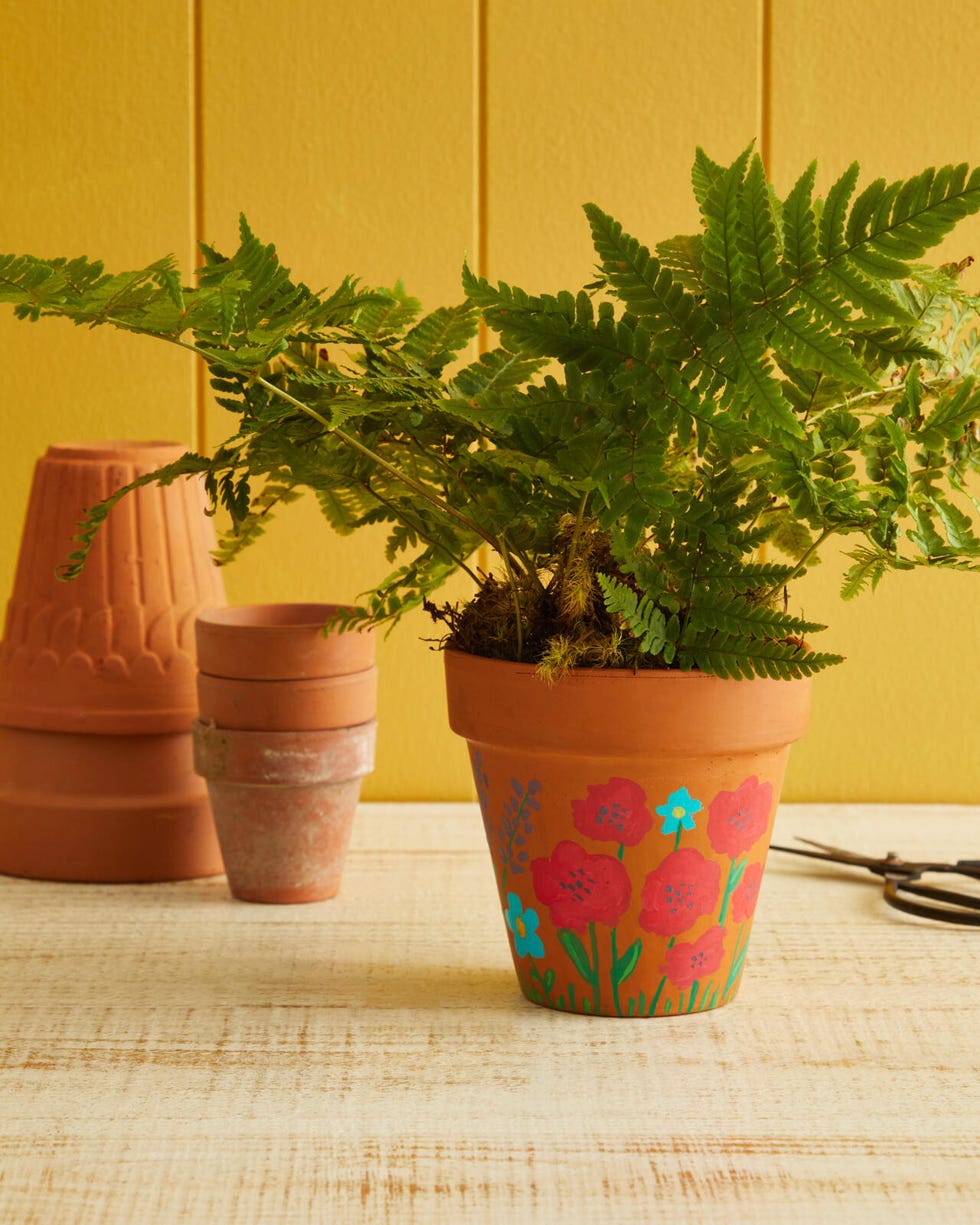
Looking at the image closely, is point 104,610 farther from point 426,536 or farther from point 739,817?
point 739,817

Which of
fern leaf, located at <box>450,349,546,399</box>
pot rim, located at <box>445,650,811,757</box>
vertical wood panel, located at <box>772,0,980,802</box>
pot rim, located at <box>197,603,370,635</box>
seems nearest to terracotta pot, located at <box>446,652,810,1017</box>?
pot rim, located at <box>445,650,811,757</box>

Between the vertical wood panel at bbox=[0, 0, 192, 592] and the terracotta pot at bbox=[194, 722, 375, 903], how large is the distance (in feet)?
1.29

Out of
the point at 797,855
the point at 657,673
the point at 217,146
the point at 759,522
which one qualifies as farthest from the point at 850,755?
the point at 217,146

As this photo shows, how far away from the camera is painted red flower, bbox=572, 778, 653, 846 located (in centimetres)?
70

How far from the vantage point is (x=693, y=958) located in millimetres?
732

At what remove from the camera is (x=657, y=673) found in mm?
686

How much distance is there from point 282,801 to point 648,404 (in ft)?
1.29

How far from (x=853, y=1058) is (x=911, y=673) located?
0.60 m

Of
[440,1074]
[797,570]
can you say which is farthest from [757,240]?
[440,1074]

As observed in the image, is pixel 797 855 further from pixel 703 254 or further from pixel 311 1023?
pixel 703 254

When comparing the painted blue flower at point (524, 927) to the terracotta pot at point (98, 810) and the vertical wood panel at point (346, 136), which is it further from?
the vertical wood panel at point (346, 136)

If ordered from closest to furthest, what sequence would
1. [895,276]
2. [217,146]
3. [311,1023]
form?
[895,276] → [311,1023] → [217,146]

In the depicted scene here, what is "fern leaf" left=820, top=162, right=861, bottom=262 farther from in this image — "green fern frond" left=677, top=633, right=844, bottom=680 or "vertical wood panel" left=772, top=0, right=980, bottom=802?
"vertical wood panel" left=772, top=0, right=980, bottom=802

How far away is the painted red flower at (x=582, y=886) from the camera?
71 cm
